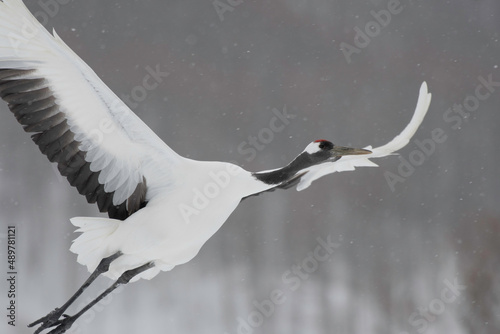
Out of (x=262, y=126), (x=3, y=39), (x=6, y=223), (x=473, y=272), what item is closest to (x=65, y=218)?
(x=6, y=223)

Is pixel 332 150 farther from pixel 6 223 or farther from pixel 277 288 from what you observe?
pixel 6 223

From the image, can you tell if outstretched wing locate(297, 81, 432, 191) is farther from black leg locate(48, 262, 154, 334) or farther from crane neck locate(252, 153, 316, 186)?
black leg locate(48, 262, 154, 334)

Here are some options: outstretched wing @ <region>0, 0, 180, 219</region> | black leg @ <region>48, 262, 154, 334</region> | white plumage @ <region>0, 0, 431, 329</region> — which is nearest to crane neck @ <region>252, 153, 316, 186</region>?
white plumage @ <region>0, 0, 431, 329</region>

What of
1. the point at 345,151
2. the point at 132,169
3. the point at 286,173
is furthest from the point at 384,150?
the point at 132,169

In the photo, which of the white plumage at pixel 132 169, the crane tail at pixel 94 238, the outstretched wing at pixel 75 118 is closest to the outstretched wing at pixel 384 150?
the white plumage at pixel 132 169

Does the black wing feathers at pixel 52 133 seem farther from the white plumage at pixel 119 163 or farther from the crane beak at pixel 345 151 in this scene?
the crane beak at pixel 345 151

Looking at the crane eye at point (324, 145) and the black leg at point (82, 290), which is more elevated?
the black leg at point (82, 290)

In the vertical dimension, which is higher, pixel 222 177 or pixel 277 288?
pixel 222 177
